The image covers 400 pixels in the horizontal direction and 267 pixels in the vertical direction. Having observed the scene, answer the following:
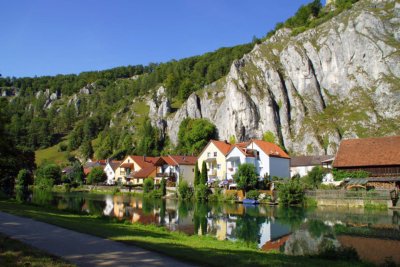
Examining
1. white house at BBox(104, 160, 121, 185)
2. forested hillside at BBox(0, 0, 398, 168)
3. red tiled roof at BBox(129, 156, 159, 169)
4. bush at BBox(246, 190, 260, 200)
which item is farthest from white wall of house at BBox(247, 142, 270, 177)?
white house at BBox(104, 160, 121, 185)

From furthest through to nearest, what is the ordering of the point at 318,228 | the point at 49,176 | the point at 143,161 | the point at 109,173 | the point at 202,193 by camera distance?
the point at 109,173
the point at 143,161
the point at 49,176
the point at 202,193
the point at 318,228

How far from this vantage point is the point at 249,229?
30.3m

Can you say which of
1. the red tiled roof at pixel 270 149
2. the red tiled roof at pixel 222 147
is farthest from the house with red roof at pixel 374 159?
the red tiled roof at pixel 222 147

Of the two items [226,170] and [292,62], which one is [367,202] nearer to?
[226,170]

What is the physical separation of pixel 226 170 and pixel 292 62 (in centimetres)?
5223

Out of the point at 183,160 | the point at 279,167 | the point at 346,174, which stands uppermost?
the point at 183,160

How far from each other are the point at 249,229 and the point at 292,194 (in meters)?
24.1

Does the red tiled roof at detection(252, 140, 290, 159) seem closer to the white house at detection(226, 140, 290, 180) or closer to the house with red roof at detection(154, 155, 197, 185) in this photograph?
the white house at detection(226, 140, 290, 180)

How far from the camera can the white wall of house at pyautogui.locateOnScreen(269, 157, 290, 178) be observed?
2788 inches

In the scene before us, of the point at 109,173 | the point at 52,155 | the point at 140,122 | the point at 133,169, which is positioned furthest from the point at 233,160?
the point at 52,155

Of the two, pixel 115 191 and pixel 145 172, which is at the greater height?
pixel 145 172

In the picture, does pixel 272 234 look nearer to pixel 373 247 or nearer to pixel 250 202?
pixel 373 247

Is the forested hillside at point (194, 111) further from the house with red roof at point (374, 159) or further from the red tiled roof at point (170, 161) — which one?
the house with red roof at point (374, 159)

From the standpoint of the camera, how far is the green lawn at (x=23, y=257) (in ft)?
33.7
